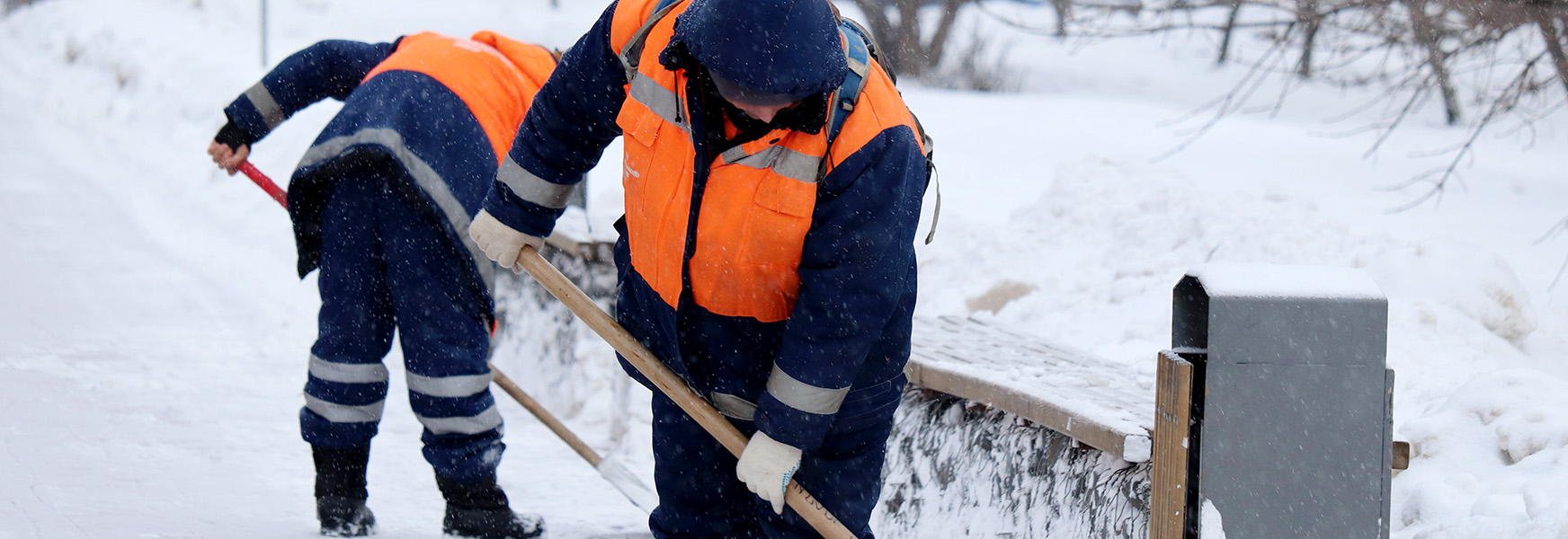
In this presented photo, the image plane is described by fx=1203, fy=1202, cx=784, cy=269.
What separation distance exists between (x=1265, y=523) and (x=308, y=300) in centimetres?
481

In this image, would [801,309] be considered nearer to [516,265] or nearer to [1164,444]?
[1164,444]

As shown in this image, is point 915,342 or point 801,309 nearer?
point 801,309

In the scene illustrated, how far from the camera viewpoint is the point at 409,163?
2.77m

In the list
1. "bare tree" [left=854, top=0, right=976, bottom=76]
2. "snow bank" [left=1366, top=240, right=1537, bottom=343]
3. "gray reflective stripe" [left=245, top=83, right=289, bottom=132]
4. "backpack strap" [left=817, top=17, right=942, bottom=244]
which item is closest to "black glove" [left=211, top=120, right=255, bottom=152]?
"gray reflective stripe" [left=245, top=83, right=289, bottom=132]

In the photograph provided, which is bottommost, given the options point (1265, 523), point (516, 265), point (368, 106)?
point (1265, 523)

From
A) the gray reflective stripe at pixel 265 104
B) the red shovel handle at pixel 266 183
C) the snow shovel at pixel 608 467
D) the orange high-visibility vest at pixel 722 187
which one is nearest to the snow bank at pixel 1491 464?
the orange high-visibility vest at pixel 722 187

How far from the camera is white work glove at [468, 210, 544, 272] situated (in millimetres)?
2580

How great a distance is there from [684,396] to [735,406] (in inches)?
4.1

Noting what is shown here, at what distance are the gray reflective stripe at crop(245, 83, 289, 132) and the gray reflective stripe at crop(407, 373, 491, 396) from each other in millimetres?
791

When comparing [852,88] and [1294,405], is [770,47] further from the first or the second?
[1294,405]

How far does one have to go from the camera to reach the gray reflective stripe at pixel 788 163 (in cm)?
200

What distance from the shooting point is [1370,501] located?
1929mm

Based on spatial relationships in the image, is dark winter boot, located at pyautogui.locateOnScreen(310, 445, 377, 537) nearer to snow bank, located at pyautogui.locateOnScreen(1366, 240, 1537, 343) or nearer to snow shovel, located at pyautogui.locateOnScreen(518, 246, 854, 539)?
snow shovel, located at pyautogui.locateOnScreen(518, 246, 854, 539)

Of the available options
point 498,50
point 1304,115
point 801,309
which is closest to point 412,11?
point 1304,115
